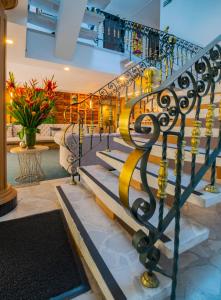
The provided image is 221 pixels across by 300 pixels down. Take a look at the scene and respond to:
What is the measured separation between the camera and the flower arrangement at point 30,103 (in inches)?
92.5

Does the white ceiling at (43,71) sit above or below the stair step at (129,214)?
above

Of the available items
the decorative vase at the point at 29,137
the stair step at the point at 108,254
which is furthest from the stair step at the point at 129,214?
the decorative vase at the point at 29,137

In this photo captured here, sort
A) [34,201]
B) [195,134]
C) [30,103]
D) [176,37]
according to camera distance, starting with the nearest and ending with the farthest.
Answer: [195,134] → [34,201] → [30,103] → [176,37]

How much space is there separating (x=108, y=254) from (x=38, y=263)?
47 cm

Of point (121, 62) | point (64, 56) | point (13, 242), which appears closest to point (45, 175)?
point (13, 242)

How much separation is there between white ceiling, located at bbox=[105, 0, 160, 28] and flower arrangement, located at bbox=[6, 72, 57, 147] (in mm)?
6529

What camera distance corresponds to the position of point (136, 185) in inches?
62.2

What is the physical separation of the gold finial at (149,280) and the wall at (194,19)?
6.69m

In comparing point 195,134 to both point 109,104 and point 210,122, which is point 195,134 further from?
point 109,104

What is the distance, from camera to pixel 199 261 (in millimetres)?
1192

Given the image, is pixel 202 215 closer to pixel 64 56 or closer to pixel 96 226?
pixel 96 226

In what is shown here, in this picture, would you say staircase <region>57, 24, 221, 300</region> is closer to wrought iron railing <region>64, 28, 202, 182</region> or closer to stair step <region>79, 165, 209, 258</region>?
stair step <region>79, 165, 209, 258</region>

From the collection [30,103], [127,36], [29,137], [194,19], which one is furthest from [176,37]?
[29,137]

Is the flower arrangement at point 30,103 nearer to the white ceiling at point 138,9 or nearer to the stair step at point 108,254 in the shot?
the stair step at point 108,254
